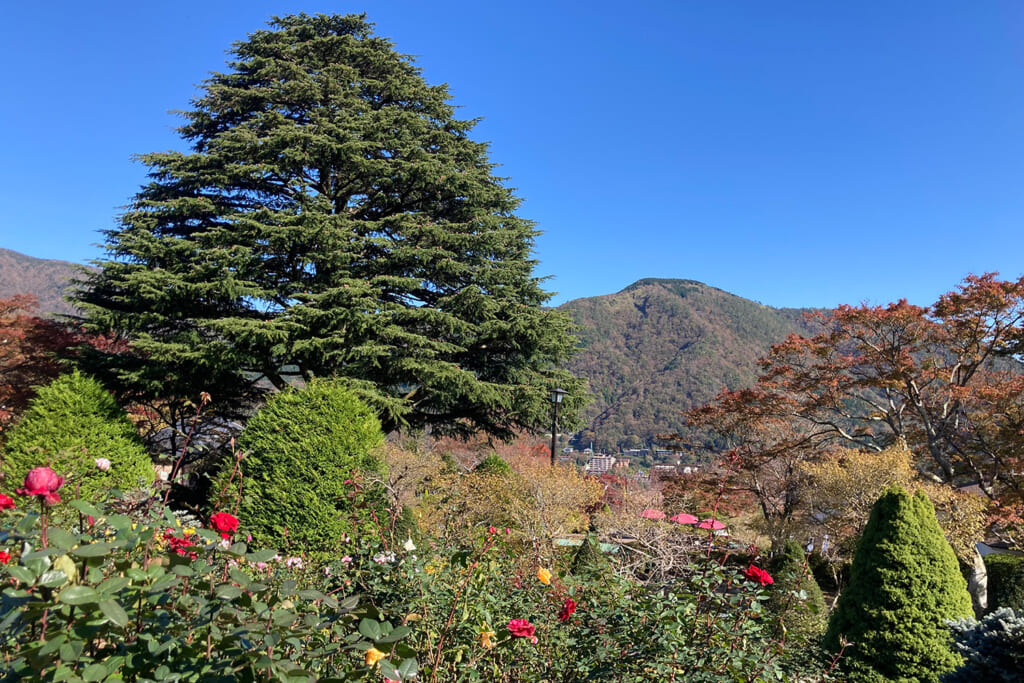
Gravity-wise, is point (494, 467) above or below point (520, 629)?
below

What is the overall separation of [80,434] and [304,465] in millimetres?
3313

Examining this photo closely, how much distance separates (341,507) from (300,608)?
5417mm

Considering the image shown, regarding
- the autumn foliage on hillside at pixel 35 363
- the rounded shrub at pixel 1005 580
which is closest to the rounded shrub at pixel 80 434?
the autumn foliage on hillside at pixel 35 363

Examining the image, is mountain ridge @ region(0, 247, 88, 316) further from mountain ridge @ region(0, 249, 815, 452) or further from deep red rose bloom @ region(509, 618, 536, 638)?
deep red rose bloom @ region(509, 618, 536, 638)

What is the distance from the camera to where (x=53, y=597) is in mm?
1272

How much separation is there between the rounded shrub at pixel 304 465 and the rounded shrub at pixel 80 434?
162 cm

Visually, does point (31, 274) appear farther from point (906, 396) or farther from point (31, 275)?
point (906, 396)

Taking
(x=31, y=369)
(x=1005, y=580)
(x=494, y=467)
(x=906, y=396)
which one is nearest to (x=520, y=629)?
(x=494, y=467)

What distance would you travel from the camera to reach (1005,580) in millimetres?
9555

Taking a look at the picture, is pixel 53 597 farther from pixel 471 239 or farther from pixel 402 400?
pixel 471 239

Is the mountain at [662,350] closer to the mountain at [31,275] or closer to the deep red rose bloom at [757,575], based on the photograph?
the deep red rose bloom at [757,575]

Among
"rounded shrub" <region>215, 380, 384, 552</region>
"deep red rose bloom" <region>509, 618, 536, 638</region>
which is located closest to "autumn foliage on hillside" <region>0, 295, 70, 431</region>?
"rounded shrub" <region>215, 380, 384, 552</region>

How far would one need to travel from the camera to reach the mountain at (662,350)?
66.8m

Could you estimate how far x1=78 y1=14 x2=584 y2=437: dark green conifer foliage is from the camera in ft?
34.0
